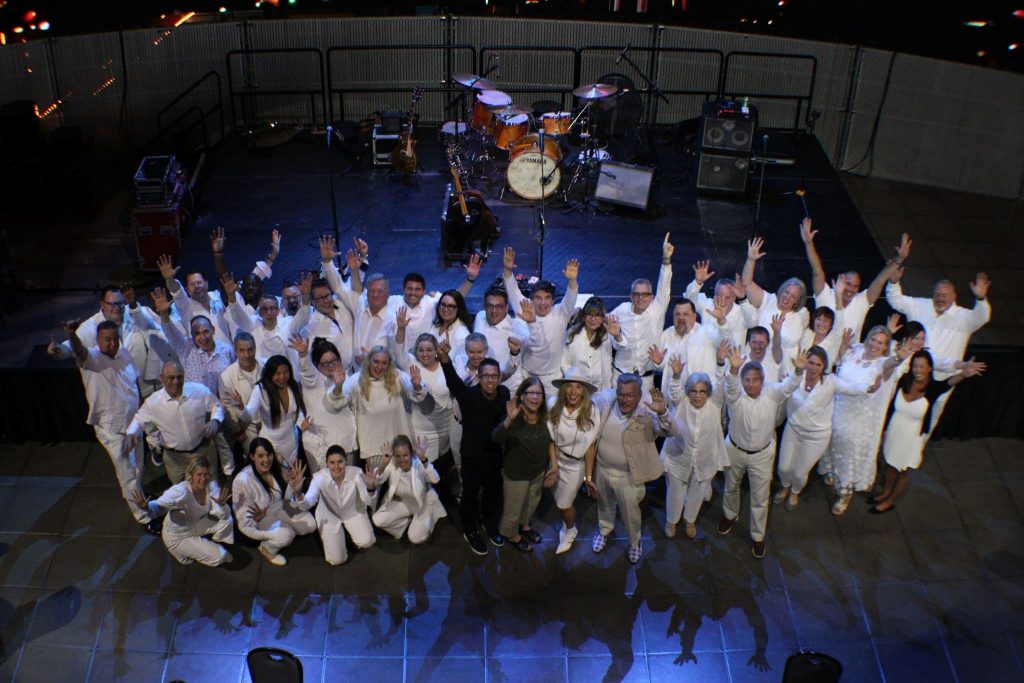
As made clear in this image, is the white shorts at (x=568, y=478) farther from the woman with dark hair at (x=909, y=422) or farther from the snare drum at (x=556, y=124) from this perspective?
the snare drum at (x=556, y=124)

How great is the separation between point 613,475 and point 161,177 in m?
5.28

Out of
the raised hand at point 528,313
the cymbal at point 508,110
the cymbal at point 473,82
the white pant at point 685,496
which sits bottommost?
the white pant at point 685,496

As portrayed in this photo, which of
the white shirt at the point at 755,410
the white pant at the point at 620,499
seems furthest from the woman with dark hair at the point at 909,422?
the white pant at the point at 620,499

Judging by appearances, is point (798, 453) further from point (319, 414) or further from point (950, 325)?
point (319, 414)

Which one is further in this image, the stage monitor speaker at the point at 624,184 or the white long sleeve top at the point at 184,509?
the stage monitor speaker at the point at 624,184

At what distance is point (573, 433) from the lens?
21.7ft

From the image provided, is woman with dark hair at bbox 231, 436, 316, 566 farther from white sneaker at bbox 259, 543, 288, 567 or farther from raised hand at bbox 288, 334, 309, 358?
raised hand at bbox 288, 334, 309, 358

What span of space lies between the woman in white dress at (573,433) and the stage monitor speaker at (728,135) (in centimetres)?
423

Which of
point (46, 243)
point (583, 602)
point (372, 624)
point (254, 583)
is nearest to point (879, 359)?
point (583, 602)

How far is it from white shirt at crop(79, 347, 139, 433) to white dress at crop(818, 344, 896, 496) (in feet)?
15.7

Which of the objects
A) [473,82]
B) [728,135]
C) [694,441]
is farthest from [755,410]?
[473,82]

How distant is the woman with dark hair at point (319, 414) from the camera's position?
6.93 meters

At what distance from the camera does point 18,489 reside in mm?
7699

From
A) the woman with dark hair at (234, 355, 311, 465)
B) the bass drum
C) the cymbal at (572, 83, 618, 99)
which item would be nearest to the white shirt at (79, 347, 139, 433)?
the woman with dark hair at (234, 355, 311, 465)
